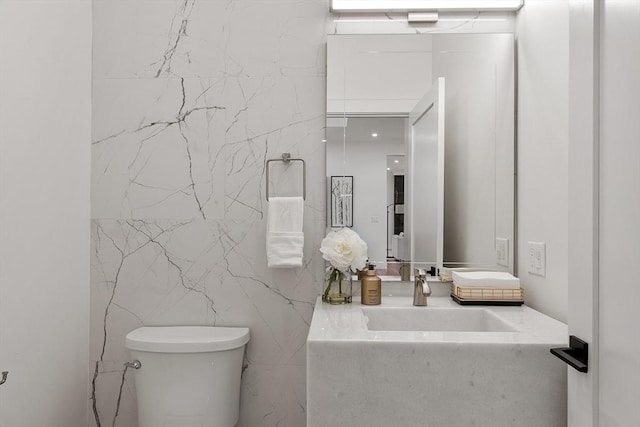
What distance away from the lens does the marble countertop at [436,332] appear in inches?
40.5

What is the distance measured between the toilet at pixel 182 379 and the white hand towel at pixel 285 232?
1.03 feet

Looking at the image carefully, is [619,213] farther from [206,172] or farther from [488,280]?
[206,172]

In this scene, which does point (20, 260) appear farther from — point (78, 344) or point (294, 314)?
point (294, 314)

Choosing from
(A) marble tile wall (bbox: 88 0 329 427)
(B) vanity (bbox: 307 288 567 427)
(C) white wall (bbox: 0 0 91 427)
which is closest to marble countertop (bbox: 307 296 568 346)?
(B) vanity (bbox: 307 288 567 427)

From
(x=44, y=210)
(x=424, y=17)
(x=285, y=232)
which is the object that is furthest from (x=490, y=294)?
(x=44, y=210)

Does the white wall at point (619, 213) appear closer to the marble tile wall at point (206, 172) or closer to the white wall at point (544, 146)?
the white wall at point (544, 146)

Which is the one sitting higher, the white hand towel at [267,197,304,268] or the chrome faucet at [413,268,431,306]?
the white hand towel at [267,197,304,268]

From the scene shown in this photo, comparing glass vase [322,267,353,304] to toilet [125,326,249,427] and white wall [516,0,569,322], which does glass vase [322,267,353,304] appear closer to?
toilet [125,326,249,427]

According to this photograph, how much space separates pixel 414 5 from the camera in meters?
1.61

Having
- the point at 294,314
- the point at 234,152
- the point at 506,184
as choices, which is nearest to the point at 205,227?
the point at 234,152

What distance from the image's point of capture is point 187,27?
166cm


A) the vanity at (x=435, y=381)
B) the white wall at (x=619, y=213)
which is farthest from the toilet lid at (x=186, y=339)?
the white wall at (x=619, y=213)

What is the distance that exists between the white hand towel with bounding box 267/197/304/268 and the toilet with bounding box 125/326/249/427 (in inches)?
12.4

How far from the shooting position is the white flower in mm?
1411
